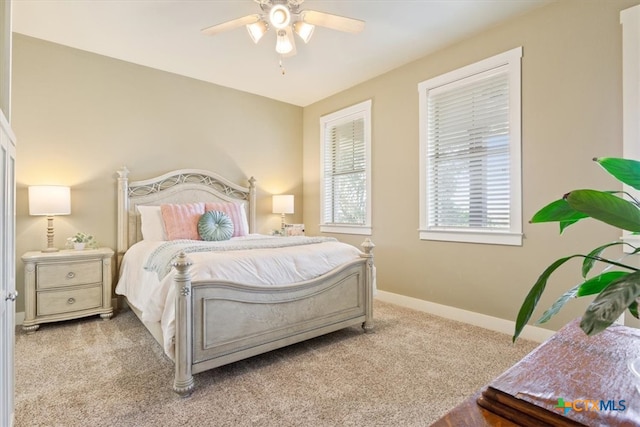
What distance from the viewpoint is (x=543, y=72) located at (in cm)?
264

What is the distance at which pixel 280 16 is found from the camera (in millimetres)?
2324

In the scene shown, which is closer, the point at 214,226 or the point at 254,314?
the point at 254,314

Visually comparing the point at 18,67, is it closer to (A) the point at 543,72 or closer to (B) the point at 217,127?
(B) the point at 217,127

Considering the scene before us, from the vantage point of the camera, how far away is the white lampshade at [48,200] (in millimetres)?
2906

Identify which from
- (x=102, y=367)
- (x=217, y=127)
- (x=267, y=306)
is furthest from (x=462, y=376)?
(x=217, y=127)

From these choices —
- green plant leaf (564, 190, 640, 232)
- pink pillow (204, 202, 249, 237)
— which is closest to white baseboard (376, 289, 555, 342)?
pink pillow (204, 202, 249, 237)

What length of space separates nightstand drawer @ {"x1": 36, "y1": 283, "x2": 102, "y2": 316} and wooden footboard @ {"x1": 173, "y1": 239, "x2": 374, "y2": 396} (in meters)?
1.79

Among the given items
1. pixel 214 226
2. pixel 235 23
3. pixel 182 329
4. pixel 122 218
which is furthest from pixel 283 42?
pixel 122 218

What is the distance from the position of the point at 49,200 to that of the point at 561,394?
A: 3.73 m

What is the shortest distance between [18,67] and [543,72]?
15.3 ft

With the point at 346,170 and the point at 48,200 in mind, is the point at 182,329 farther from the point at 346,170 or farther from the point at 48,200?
the point at 346,170

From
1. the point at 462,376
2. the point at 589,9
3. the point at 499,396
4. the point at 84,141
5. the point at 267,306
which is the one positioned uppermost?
the point at 589,9

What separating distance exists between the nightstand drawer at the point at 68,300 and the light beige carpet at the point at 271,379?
19 cm

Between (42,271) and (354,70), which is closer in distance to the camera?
(42,271)
